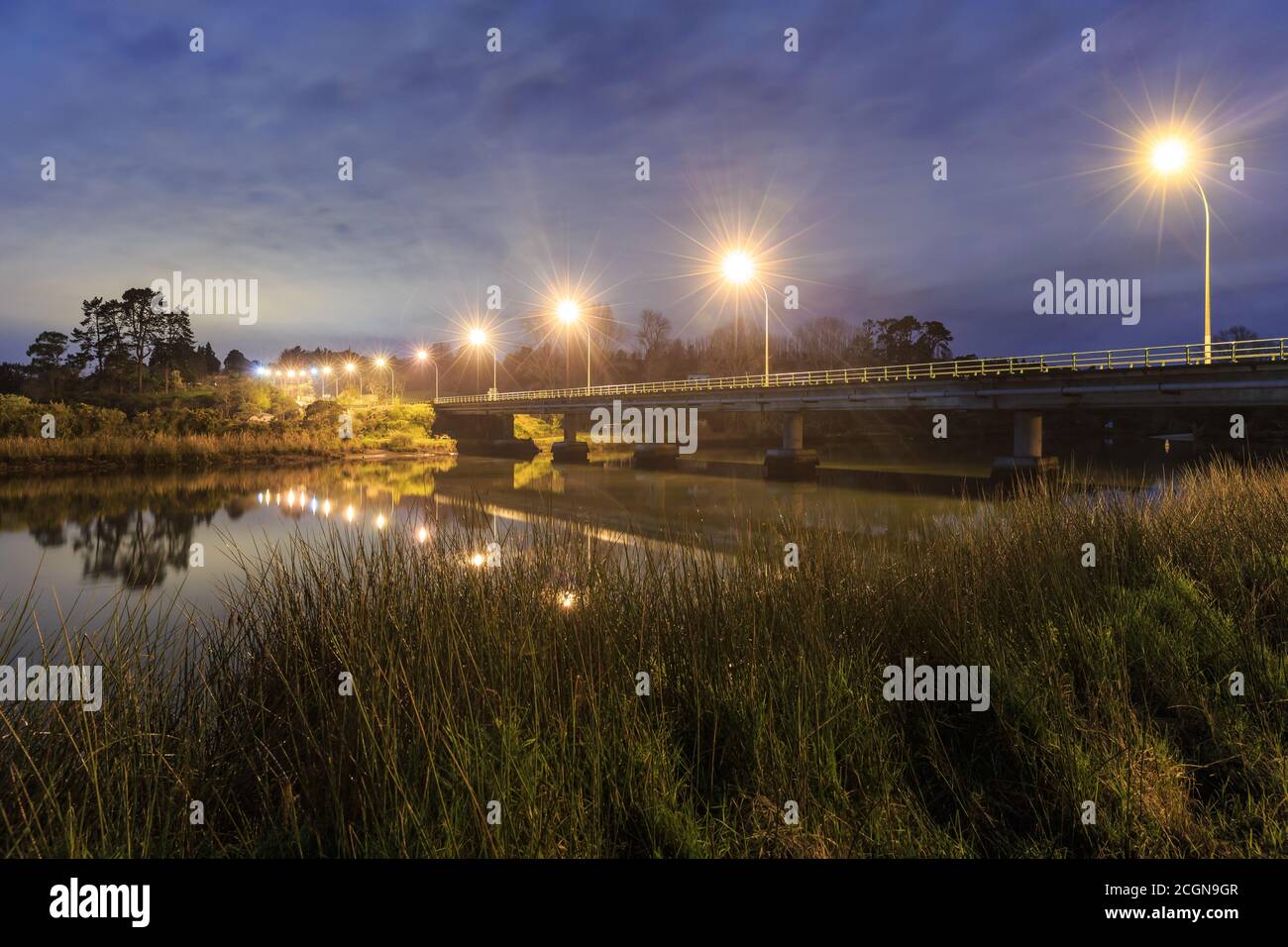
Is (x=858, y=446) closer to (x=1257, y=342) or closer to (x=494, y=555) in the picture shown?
(x=1257, y=342)

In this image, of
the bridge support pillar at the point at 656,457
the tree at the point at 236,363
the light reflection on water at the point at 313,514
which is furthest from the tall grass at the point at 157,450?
the tree at the point at 236,363

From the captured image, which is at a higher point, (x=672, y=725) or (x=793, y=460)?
(x=793, y=460)

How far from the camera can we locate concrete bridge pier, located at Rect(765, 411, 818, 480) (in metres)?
44.5

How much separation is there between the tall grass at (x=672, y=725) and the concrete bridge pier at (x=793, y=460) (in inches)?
1464

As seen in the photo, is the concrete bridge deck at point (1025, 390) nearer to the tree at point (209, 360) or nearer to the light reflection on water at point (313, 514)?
the light reflection on water at point (313, 514)

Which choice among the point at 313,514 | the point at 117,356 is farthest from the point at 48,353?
the point at 313,514

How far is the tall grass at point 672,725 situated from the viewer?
3.83m

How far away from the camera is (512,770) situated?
402 centimetres

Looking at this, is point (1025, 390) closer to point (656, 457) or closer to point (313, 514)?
point (656, 457)

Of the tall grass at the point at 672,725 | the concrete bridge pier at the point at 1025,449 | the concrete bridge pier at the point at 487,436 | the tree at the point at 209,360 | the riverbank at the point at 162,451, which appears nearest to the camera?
the tall grass at the point at 672,725

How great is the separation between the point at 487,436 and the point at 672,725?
253 feet

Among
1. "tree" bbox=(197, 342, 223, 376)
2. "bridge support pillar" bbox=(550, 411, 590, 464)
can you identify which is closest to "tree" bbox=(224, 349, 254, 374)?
"tree" bbox=(197, 342, 223, 376)

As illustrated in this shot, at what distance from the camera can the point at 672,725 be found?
4793 mm
